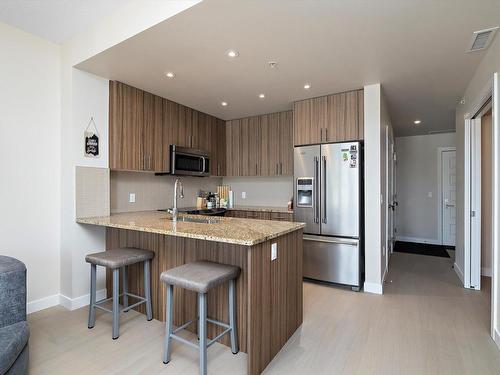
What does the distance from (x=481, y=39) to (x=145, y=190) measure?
155 inches

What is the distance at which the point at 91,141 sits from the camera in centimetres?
287

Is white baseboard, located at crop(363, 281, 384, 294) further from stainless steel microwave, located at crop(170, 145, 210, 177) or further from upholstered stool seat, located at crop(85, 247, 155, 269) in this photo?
stainless steel microwave, located at crop(170, 145, 210, 177)

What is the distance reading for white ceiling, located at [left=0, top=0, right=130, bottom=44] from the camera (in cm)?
221

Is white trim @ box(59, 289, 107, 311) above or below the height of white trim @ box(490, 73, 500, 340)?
below

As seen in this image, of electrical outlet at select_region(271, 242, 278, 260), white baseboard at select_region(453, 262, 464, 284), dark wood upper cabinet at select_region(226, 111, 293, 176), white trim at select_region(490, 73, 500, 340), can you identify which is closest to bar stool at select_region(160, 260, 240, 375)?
electrical outlet at select_region(271, 242, 278, 260)

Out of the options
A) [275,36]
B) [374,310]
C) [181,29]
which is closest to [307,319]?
[374,310]

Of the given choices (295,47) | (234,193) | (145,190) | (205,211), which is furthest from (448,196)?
(145,190)

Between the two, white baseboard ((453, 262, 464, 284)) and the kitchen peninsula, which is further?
white baseboard ((453, 262, 464, 284))

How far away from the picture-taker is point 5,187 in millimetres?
2504

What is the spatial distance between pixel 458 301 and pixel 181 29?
152 inches

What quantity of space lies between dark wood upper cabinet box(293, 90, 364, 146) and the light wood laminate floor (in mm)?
1945

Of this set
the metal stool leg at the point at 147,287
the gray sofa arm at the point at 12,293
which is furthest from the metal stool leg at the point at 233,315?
the gray sofa arm at the point at 12,293

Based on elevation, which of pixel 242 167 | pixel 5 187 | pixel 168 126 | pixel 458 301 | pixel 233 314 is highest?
pixel 168 126

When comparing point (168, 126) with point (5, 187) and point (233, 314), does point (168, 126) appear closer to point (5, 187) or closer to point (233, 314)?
point (5, 187)
